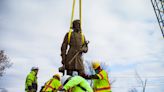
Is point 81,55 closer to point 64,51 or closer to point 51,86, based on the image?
point 64,51

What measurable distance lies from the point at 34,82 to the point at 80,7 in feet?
18.7

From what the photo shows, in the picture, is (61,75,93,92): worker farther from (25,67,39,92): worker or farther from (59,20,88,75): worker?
(25,67,39,92): worker

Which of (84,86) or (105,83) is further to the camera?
(105,83)

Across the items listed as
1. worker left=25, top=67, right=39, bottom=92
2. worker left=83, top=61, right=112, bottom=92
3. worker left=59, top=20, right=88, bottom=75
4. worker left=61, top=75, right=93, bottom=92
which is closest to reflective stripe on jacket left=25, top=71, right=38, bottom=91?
worker left=25, top=67, right=39, bottom=92

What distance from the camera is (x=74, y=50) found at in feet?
29.5

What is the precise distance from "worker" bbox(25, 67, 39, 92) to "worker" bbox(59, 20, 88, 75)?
4979 millimetres

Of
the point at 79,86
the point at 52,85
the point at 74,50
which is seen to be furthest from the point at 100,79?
the point at 79,86

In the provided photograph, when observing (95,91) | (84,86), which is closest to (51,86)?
(95,91)

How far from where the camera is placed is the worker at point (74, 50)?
8.81 meters

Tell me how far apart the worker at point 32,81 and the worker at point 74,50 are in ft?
16.3

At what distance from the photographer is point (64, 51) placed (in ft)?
29.2

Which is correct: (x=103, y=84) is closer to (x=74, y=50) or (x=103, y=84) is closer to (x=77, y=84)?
(x=74, y=50)

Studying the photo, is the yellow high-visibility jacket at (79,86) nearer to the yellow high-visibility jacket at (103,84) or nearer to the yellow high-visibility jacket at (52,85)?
the yellow high-visibility jacket at (103,84)

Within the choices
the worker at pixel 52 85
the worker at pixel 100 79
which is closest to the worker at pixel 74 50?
the worker at pixel 100 79
